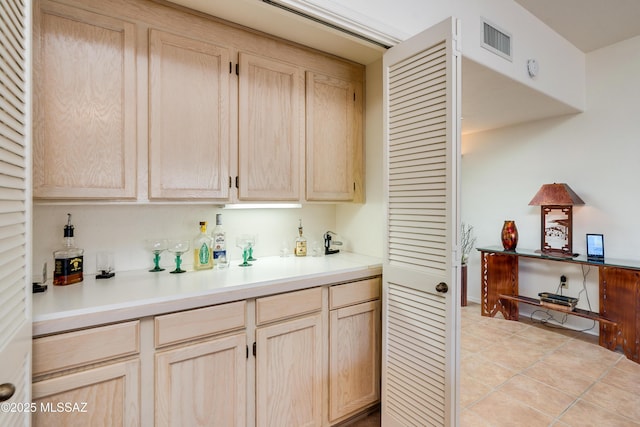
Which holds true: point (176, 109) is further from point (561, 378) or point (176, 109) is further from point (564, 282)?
point (564, 282)

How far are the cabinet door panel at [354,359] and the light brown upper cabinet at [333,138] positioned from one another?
78 centimetres

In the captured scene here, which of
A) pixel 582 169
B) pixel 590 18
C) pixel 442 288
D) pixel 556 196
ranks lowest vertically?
pixel 442 288

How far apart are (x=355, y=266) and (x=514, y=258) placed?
8.73 feet

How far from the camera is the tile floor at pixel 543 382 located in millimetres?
1950

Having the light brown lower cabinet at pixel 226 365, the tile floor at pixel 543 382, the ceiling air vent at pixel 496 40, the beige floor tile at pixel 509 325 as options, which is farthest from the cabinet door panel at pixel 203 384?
the beige floor tile at pixel 509 325

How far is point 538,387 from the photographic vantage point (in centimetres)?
227

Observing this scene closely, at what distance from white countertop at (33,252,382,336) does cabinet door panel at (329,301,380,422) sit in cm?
24

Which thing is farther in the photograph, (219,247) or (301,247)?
(301,247)

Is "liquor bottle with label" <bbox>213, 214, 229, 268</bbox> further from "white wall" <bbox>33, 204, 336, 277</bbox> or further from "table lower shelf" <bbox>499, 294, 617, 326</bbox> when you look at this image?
"table lower shelf" <bbox>499, 294, 617, 326</bbox>

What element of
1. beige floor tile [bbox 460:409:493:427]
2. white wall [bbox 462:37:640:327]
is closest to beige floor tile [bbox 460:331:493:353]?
beige floor tile [bbox 460:409:493:427]

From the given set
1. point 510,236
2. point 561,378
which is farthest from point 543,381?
point 510,236

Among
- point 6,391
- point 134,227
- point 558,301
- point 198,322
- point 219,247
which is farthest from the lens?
point 558,301

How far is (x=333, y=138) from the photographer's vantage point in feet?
7.09

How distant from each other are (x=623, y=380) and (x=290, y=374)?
2.54 m
